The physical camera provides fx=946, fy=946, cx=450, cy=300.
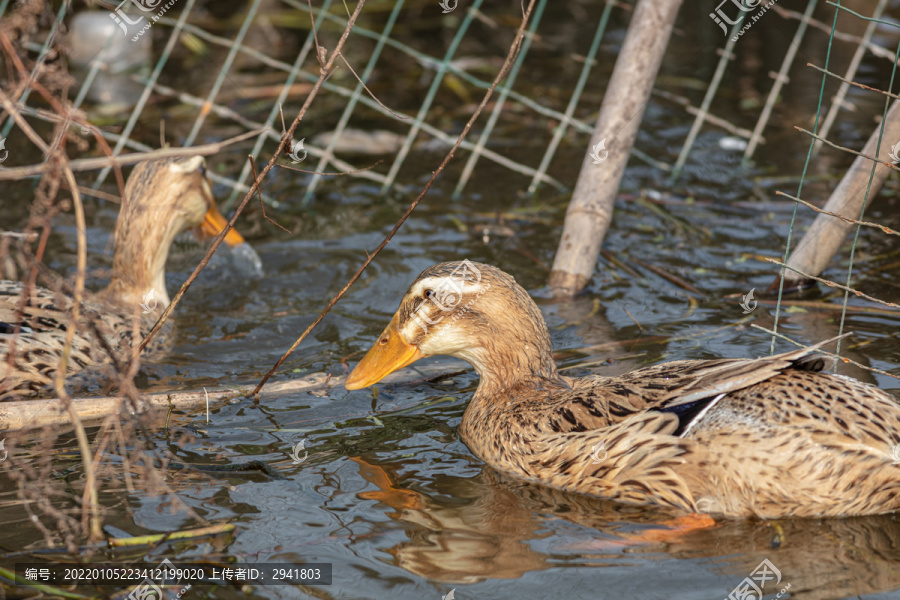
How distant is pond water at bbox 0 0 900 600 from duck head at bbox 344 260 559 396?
39 centimetres

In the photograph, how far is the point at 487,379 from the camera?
4.75 metres

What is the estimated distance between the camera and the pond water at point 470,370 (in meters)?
3.55

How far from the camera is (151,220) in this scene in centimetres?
646

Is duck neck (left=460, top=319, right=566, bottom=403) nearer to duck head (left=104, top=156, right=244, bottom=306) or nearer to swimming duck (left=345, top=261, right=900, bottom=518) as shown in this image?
swimming duck (left=345, top=261, right=900, bottom=518)

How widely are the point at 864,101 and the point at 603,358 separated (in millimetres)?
5601

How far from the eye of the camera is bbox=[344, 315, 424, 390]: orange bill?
474 centimetres

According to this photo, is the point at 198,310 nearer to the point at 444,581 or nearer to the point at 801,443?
the point at 444,581

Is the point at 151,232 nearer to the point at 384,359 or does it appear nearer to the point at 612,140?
the point at 384,359

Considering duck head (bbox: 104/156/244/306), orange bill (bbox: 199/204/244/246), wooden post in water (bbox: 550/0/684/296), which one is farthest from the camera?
orange bill (bbox: 199/204/244/246)

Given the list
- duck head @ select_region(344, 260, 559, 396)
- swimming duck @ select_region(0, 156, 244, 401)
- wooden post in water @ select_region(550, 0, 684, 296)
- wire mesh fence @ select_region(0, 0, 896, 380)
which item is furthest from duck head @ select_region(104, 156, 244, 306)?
wooden post in water @ select_region(550, 0, 684, 296)

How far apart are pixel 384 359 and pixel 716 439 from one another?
69.2 inches

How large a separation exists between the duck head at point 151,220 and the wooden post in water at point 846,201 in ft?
13.1

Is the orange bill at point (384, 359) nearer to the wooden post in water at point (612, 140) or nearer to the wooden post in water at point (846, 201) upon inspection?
the wooden post in water at point (612, 140)

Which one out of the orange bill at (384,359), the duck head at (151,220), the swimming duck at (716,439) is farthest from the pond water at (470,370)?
the duck head at (151,220)
